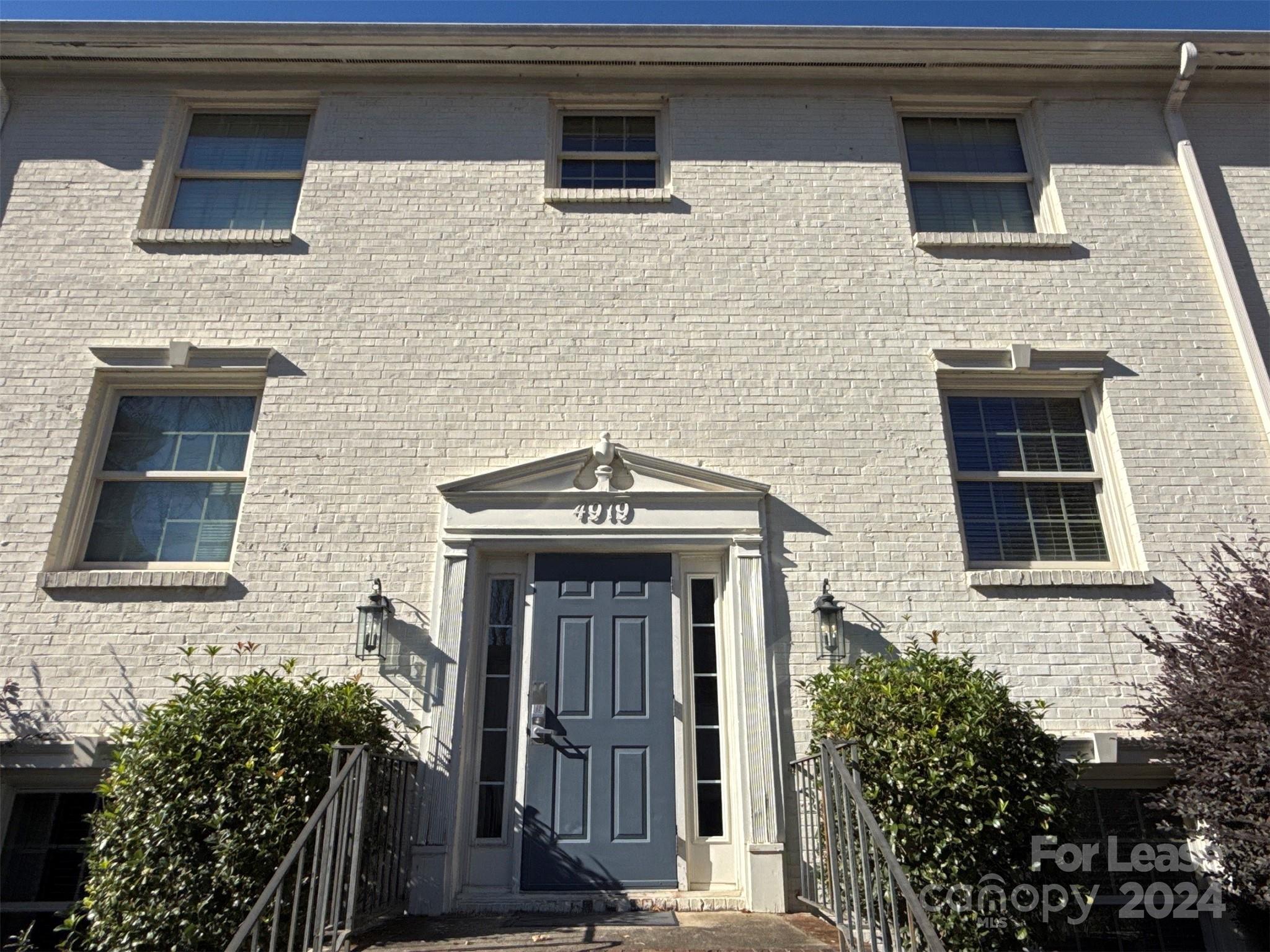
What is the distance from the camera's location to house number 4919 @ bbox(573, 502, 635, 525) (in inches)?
229

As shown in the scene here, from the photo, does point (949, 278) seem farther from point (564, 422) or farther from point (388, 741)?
point (388, 741)

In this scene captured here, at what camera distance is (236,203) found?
708 cm

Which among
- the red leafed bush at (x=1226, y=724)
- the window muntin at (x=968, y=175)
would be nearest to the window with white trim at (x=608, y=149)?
the window muntin at (x=968, y=175)

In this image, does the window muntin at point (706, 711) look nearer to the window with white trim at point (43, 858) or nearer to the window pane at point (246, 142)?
the window with white trim at point (43, 858)

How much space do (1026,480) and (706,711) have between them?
9.72 feet

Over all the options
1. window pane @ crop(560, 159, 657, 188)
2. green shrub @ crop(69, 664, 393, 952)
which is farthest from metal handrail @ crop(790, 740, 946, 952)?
window pane @ crop(560, 159, 657, 188)

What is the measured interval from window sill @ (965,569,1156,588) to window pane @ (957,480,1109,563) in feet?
0.98

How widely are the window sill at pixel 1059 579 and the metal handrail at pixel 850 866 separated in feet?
5.98

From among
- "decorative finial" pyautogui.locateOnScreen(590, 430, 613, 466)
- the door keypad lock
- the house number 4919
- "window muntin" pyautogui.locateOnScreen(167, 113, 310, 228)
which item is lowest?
the door keypad lock

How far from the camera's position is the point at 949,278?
675 centimetres

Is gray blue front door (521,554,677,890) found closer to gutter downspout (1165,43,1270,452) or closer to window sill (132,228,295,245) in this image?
window sill (132,228,295,245)

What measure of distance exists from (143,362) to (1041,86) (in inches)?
309

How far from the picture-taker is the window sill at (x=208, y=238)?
664cm

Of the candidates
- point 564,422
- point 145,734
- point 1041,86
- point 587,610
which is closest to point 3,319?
point 145,734
